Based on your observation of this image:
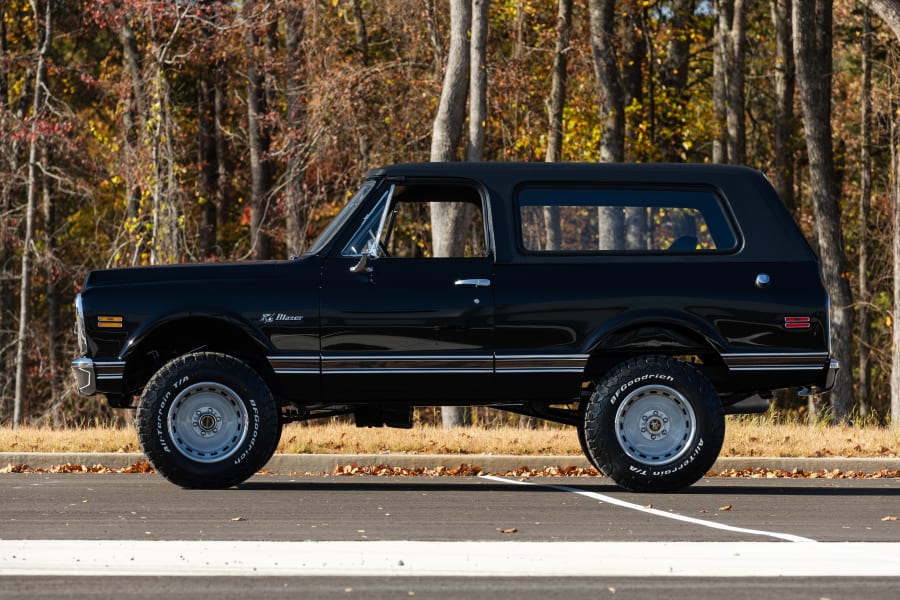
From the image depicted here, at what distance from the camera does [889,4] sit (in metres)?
19.2

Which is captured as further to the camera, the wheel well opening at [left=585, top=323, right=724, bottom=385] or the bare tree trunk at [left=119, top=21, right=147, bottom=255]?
the bare tree trunk at [left=119, top=21, right=147, bottom=255]

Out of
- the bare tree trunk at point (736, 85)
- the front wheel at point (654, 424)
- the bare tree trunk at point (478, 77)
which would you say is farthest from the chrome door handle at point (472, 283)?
the bare tree trunk at point (736, 85)

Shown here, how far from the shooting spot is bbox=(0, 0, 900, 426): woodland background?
84.6ft

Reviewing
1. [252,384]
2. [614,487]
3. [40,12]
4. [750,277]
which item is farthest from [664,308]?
[40,12]

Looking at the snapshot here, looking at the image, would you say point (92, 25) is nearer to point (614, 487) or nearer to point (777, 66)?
point (777, 66)

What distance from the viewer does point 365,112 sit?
87.2 feet

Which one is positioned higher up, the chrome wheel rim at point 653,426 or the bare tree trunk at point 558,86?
the bare tree trunk at point 558,86

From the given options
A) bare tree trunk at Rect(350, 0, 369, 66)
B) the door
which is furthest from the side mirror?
bare tree trunk at Rect(350, 0, 369, 66)

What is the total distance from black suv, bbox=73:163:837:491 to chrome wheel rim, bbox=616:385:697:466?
0.04 feet

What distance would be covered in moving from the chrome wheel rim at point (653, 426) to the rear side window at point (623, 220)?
3.62ft

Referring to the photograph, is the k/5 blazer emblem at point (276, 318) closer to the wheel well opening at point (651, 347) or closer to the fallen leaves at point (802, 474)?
the wheel well opening at point (651, 347)

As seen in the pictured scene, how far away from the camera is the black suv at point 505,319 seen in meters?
10.7

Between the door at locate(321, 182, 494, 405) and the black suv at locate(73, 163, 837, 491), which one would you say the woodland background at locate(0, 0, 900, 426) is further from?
the door at locate(321, 182, 494, 405)

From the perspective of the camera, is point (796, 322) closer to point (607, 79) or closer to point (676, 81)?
point (607, 79)
